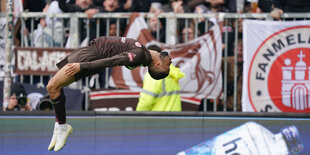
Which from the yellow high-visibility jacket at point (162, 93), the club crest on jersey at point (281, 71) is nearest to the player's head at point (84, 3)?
the yellow high-visibility jacket at point (162, 93)

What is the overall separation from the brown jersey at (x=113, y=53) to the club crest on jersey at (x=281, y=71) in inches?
128

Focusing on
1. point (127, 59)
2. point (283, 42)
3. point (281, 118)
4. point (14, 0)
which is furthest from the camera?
point (14, 0)

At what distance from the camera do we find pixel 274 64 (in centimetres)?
1126

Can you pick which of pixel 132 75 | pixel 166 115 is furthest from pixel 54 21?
pixel 166 115

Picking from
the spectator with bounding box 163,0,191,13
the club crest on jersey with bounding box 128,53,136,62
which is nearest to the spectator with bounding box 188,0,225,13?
the spectator with bounding box 163,0,191,13

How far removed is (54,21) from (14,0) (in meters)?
0.78

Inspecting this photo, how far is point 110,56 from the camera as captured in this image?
338 inches

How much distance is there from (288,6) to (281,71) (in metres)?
1.03

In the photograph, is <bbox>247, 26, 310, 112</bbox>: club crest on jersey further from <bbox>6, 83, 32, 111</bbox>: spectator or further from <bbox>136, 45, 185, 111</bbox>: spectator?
<bbox>6, 83, 32, 111</bbox>: spectator

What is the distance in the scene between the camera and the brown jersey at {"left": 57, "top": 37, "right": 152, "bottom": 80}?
8.21 metres

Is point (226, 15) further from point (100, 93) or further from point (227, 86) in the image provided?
point (100, 93)

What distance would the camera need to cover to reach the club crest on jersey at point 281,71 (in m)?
11.2

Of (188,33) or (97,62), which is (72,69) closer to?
(97,62)

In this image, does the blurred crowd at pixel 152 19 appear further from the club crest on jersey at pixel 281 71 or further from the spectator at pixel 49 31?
the club crest on jersey at pixel 281 71
